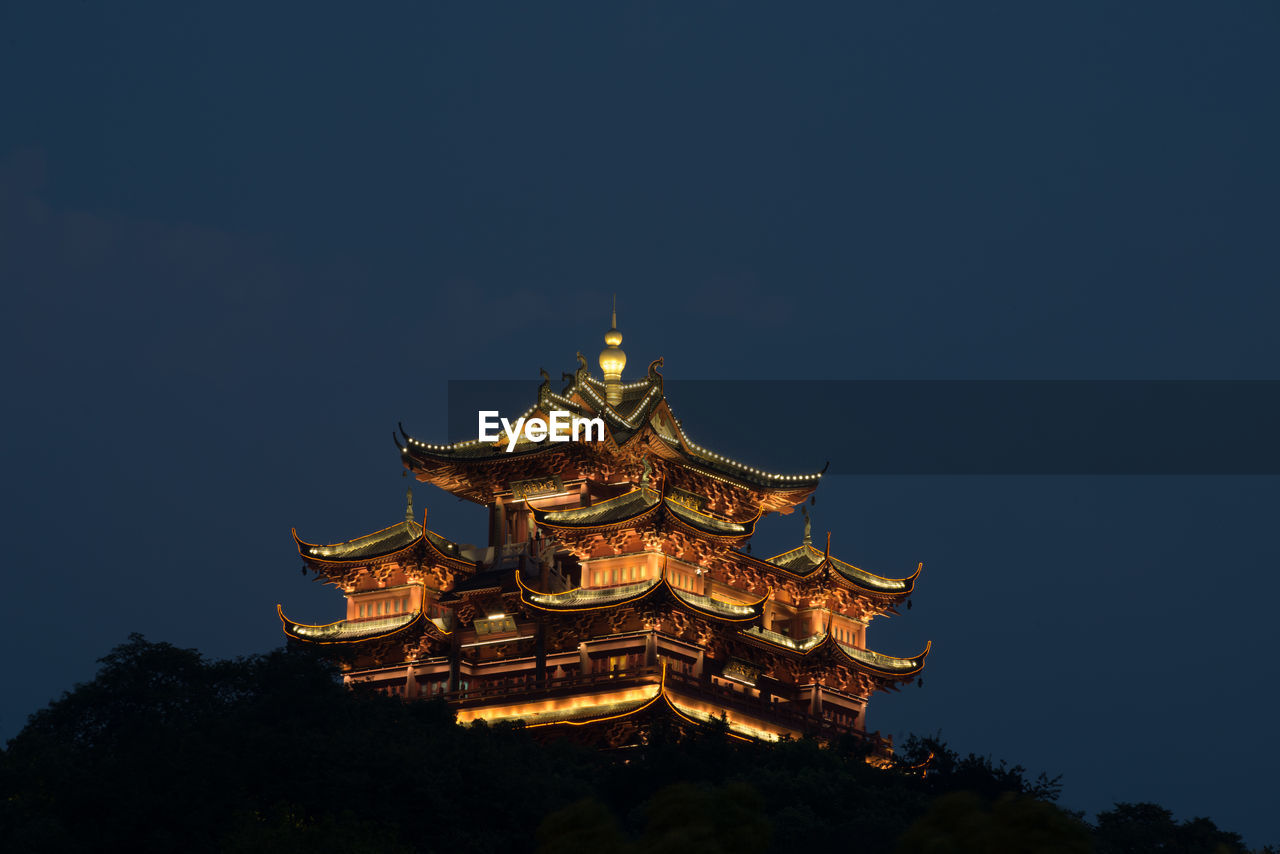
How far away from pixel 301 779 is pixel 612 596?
72.9ft

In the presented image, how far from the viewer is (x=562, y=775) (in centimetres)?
5788

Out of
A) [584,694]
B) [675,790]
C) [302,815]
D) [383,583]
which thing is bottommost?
[675,790]

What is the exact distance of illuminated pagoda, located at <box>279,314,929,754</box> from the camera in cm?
7056

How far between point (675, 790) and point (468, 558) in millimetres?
40576

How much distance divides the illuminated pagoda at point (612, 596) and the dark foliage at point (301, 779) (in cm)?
1007

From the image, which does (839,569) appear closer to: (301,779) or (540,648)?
(540,648)

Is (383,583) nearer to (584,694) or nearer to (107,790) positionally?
(584,694)

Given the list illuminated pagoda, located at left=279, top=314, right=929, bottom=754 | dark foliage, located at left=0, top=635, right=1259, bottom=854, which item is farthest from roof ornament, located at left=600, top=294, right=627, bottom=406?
dark foliage, located at left=0, top=635, right=1259, bottom=854

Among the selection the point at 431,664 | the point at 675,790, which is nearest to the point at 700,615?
the point at 431,664

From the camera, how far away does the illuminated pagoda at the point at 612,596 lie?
232 feet

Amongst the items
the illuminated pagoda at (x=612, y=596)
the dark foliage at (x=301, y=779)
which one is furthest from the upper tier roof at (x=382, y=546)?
the dark foliage at (x=301, y=779)

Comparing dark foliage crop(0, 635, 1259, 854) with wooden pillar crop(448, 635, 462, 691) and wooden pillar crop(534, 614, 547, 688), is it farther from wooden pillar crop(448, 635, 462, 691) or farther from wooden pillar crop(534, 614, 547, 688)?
wooden pillar crop(448, 635, 462, 691)

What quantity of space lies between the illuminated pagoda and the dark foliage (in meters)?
10.1

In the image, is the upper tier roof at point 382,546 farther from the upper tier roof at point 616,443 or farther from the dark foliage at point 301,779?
the dark foliage at point 301,779
